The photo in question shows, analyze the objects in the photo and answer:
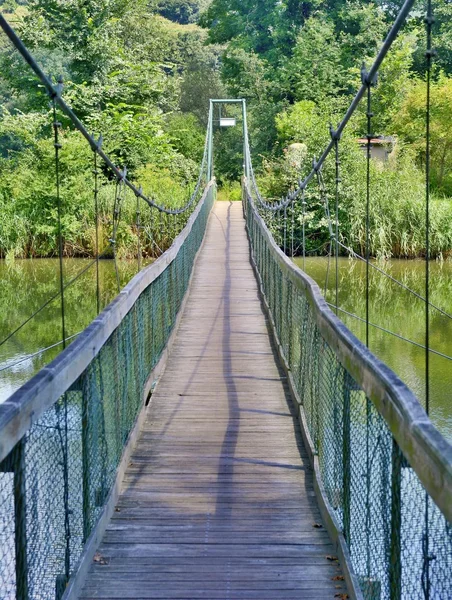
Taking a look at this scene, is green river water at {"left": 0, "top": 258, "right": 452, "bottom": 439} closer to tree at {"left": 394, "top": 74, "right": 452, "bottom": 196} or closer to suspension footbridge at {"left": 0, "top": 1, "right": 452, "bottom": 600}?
suspension footbridge at {"left": 0, "top": 1, "right": 452, "bottom": 600}

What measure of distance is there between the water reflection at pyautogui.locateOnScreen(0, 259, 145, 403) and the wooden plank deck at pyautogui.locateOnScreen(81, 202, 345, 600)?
144 inches

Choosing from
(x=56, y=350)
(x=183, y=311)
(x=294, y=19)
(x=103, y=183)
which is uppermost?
(x=294, y=19)

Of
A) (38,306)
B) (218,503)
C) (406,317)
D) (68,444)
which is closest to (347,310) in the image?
(406,317)

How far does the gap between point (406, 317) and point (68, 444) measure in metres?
11.9

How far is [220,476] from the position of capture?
403 centimetres

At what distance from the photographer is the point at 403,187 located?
2198 centimetres

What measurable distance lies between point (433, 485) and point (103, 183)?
22017mm

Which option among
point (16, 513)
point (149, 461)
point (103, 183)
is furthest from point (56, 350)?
point (103, 183)

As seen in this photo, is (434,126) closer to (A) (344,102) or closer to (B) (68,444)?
(A) (344,102)

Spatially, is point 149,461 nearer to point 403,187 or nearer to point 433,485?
point 433,485

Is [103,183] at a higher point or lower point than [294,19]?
lower

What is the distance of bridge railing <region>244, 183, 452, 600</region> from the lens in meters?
2.00

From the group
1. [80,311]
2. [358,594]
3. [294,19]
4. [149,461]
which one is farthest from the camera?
[294,19]

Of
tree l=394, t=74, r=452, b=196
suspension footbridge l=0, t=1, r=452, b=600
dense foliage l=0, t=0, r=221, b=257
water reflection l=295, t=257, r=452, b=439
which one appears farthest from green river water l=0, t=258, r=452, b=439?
tree l=394, t=74, r=452, b=196
